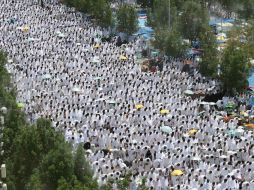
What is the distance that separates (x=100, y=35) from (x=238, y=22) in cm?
773

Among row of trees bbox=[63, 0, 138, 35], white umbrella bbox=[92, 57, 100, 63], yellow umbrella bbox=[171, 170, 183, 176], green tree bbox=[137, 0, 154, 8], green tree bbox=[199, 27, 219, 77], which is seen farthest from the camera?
green tree bbox=[137, 0, 154, 8]

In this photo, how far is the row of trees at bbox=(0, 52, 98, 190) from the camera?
448 inches

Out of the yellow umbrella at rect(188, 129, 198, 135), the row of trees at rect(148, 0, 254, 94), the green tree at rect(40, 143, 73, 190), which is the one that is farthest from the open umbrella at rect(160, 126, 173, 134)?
the green tree at rect(40, 143, 73, 190)

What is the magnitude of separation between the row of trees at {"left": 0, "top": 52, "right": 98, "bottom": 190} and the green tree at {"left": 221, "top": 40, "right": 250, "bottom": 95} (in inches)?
385

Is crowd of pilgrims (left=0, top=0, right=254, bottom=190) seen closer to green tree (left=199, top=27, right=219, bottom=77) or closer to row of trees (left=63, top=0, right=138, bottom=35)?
green tree (left=199, top=27, right=219, bottom=77)

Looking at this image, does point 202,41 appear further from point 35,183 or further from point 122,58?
point 35,183

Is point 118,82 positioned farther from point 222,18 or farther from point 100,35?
point 222,18

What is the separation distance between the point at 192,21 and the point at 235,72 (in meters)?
6.98

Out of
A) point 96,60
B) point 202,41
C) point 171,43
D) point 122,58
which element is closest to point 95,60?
point 96,60

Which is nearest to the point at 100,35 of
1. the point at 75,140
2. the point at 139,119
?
the point at 139,119

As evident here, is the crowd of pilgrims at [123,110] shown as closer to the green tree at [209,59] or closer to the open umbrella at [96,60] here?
the open umbrella at [96,60]

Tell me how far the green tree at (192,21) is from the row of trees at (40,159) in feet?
49.7

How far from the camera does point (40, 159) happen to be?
41.4 feet

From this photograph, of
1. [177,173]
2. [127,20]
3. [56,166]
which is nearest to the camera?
[56,166]
